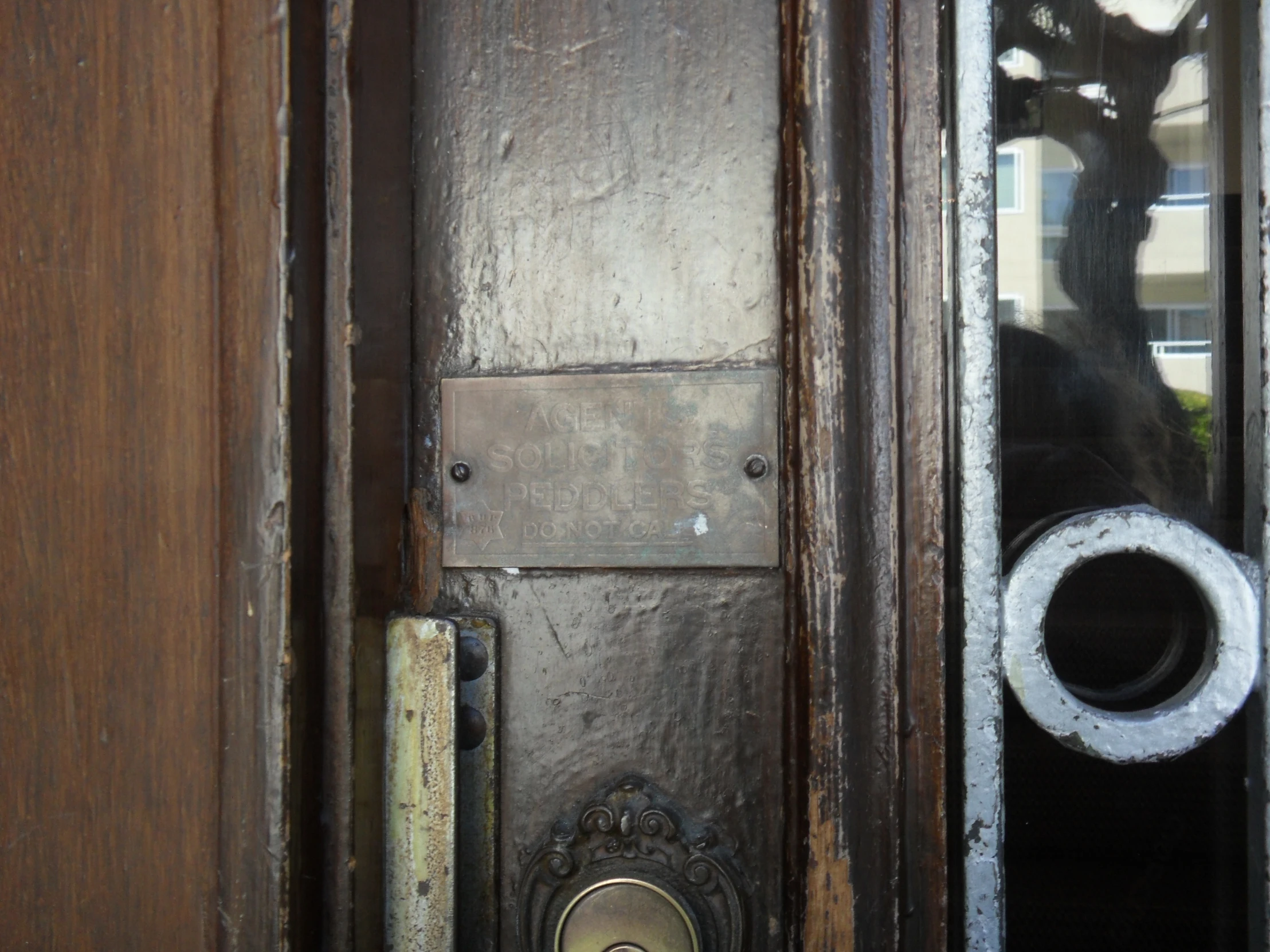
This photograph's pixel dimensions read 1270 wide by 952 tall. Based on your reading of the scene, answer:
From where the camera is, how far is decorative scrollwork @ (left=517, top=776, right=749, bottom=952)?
582 millimetres

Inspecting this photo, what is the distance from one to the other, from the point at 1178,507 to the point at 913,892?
29 centimetres

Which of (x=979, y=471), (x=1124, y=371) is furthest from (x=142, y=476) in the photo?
(x=1124, y=371)

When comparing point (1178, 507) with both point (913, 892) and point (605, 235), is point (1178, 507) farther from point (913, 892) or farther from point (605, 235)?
point (605, 235)

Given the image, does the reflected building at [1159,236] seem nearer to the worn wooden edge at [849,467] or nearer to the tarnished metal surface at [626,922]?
the worn wooden edge at [849,467]

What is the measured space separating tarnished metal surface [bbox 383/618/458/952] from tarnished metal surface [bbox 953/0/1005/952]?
0.32 meters

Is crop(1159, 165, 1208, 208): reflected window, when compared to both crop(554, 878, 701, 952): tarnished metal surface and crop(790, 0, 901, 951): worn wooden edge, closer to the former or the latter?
crop(790, 0, 901, 951): worn wooden edge

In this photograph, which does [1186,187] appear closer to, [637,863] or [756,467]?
[756,467]

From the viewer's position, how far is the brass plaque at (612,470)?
0.58 m

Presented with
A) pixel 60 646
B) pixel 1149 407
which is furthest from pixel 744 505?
pixel 60 646

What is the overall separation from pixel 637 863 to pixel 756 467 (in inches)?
11.1

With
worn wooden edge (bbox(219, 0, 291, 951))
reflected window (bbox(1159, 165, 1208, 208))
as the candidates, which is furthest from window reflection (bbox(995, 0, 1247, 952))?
worn wooden edge (bbox(219, 0, 291, 951))

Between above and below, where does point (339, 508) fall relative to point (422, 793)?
above

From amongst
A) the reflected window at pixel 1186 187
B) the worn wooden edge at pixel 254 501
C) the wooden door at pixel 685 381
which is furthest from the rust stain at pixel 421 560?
the reflected window at pixel 1186 187

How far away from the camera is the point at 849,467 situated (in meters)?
0.53
